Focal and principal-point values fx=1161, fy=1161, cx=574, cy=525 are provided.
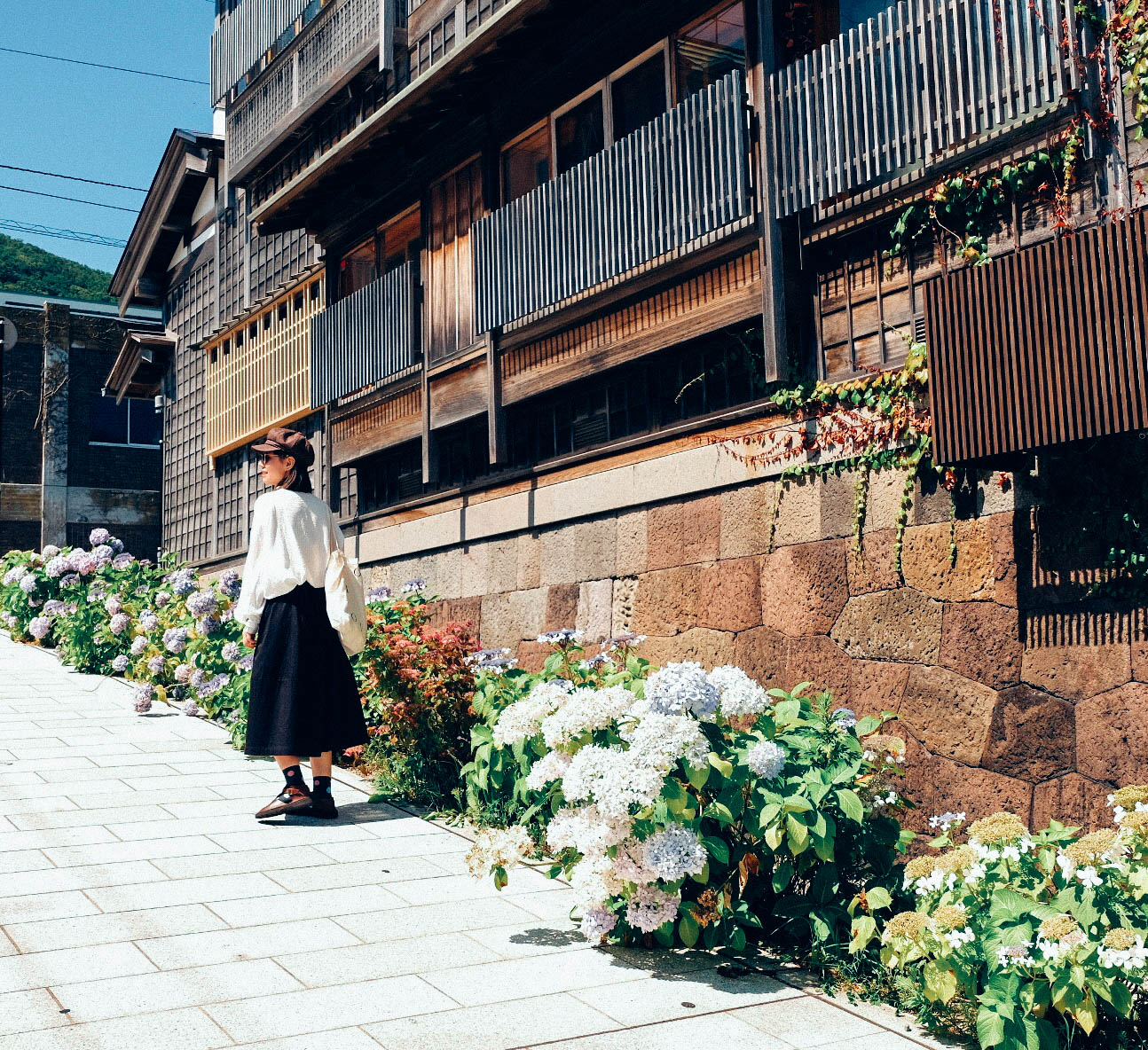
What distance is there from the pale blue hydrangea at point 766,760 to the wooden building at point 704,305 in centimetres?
195

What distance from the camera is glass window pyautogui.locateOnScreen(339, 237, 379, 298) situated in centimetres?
1351

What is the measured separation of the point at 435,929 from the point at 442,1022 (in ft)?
3.40

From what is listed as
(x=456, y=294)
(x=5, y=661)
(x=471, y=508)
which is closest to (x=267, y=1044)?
(x=471, y=508)

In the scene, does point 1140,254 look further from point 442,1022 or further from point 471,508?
point 471,508

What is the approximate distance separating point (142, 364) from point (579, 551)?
1333 centimetres

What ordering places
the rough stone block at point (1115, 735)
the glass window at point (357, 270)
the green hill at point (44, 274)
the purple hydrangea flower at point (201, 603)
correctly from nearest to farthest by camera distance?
the rough stone block at point (1115, 735)
the purple hydrangea flower at point (201, 603)
the glass window at point (357, 270)
the green hill at point (44, 274)

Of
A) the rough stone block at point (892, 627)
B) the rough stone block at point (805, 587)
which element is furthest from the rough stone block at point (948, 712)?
the rough stone block at point (805, 587)

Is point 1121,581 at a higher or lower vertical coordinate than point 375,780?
higher

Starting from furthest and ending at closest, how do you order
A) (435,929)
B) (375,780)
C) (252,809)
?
(375,780)
(252,809)
(435,929)

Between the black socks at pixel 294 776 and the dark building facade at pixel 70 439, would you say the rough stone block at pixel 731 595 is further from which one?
the dark building facade at pixel 70 439

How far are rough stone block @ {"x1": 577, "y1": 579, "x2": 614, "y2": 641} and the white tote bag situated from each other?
2.91 m

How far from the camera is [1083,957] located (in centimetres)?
343

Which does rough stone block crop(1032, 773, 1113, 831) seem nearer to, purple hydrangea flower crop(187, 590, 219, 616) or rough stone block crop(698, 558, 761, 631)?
rough stone block crop(698, 558, 761, 631)

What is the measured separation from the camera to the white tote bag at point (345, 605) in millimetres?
6430
